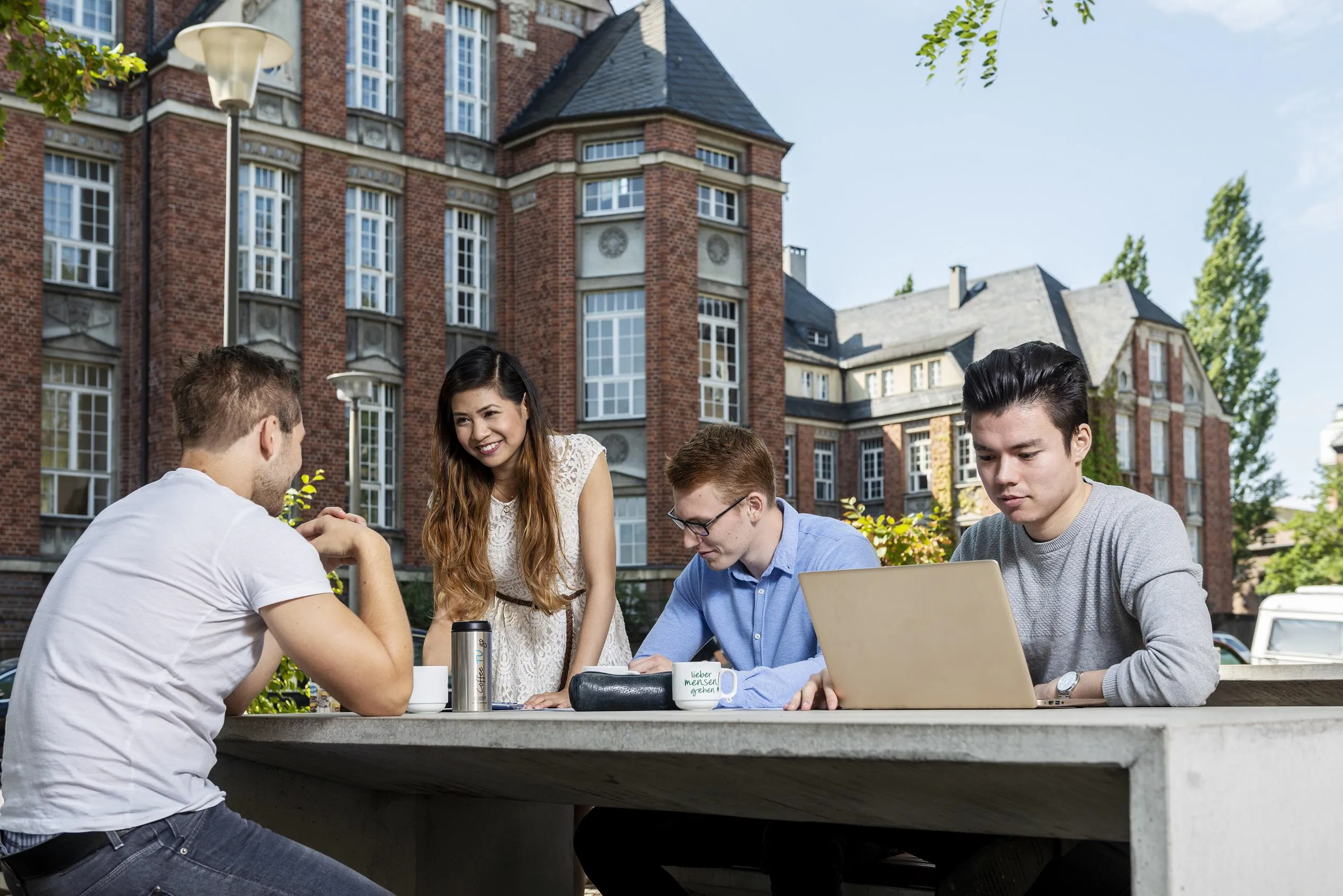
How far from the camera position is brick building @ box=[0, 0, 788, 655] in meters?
22.2

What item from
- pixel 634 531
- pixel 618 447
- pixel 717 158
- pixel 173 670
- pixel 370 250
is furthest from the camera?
pixel 717 158

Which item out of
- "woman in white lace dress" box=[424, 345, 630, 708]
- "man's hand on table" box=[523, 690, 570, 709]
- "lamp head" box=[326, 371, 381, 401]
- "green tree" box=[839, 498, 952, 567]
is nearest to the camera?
"man's hand on table" box=[523, 690, 570, 709]

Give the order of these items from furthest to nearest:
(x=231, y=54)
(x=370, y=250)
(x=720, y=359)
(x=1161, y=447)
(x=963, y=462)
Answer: (x=1161, y=447) < (x=963, y=462) < (x=720, y=359) < (x=370, y=250) < (x=231, y=54)

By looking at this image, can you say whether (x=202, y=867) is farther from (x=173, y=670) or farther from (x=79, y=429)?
(x=79, y=429)

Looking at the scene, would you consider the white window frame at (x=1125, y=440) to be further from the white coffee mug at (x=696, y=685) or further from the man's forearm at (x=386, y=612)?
the man's forearm at (x=386, y=612)

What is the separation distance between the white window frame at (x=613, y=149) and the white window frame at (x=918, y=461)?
69.4 ft

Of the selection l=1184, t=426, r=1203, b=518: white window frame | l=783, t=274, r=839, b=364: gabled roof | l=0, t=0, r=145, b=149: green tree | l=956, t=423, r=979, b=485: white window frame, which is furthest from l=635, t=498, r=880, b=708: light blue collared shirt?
l=1184, t=426, r=1203, b=518: white window frame

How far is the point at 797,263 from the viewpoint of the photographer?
53375 millimetres

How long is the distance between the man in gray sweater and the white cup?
803mm

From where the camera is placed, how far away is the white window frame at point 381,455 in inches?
982

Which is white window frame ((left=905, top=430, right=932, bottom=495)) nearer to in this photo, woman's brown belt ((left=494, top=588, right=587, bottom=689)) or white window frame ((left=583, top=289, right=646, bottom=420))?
white window frame ((left=583, top=289, right=646, bottom=420))

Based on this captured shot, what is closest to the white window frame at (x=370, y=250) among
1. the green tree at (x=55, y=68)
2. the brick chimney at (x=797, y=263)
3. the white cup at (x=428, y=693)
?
the green tree at (x=55, y=68)

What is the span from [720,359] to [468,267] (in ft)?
16.7

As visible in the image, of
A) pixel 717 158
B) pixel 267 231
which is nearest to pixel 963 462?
pixel 717 158
